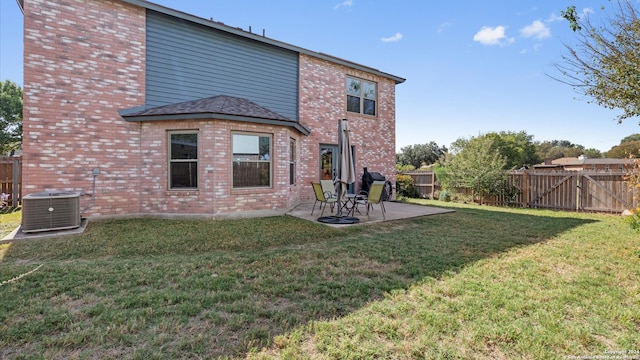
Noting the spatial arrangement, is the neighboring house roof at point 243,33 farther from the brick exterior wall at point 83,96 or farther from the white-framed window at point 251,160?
the white-framed window at point 251,160

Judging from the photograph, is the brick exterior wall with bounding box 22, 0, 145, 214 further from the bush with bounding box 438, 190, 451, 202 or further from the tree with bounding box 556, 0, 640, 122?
the bush with bounding box 438, 190, 451, 202

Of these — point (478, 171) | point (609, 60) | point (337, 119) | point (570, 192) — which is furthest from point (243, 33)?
point (570, 192)

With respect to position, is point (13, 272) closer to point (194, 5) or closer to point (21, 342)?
point (21, 342)

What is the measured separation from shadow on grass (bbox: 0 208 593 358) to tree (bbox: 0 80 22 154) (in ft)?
122

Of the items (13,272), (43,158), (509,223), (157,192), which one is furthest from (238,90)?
(509,223)

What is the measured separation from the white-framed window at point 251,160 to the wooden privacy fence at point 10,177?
8395 mm

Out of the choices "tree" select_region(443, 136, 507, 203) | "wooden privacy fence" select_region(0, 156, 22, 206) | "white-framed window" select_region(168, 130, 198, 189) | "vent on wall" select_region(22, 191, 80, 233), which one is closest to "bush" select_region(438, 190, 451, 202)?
"tree" select_region(443, 136, 507, 203)

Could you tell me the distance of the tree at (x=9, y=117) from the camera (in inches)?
1202

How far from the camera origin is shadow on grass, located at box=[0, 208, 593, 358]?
242 cm

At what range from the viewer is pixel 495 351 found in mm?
2258

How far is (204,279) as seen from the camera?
3.69 metres

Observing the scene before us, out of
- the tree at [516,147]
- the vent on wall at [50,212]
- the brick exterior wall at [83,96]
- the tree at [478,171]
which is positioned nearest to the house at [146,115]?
the brick exterior wall at [83,96]

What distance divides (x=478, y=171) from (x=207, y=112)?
12114 millimetres

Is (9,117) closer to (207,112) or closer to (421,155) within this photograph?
(207,112)
